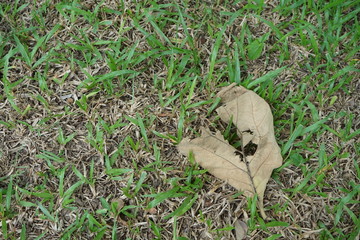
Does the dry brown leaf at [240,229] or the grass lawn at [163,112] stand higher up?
the grass lawn at [163,112]

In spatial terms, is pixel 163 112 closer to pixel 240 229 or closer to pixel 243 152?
pixel 243 152

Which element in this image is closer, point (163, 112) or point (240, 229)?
point (240, 229)

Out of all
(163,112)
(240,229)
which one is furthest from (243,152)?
(163,112)

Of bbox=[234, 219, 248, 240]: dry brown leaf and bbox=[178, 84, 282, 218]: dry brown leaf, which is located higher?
bbox=[178, 84, 282, 218]: dry brown leaf

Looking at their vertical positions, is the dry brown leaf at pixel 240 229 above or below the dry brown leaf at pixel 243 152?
below

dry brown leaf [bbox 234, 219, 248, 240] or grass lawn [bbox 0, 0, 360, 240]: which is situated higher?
grass lawn [bbox 0, 0, 360, 240]
